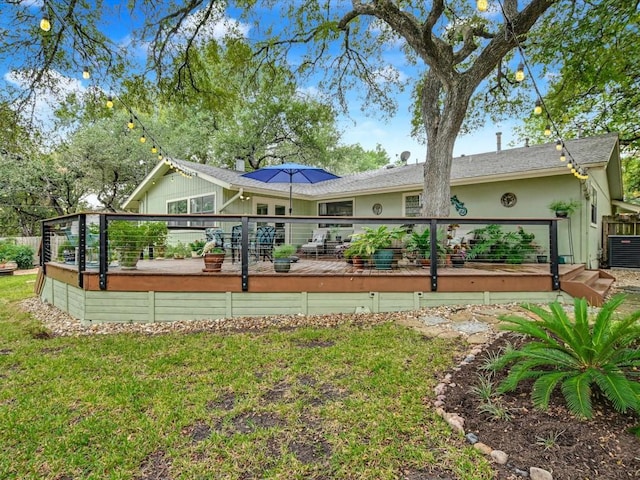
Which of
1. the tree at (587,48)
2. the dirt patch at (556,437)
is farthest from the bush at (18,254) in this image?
the tree at (587,48)

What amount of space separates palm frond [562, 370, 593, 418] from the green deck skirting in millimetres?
2648

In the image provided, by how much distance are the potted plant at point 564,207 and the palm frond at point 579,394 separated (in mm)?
6913

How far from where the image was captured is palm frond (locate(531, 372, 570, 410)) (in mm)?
1957

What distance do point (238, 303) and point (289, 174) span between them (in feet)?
14.2

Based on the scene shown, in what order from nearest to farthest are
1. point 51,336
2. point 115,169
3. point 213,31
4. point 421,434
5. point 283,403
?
point 421,434
point 283,403
point 51,336
point 213,31
point 115,169

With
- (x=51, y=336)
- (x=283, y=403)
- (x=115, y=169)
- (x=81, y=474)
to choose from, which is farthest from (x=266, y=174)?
(x=115, y=169)

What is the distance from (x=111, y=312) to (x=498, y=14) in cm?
1088

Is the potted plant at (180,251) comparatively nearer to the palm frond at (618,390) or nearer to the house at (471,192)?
the house at (471,192)

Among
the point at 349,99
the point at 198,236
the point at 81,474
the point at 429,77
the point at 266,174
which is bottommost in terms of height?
the point at 81,474

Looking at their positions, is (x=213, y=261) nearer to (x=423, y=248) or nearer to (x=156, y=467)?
(x=156, y=467)

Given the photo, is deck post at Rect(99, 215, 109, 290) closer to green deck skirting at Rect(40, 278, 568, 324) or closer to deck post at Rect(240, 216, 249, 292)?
green deck skirting at Rect(40, 278, 568, 324)

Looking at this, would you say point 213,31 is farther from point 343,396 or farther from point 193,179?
point 343,396

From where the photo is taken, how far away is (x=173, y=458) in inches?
71.4

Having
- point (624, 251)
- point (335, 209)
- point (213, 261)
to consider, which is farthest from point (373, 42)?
point (624, 251)
